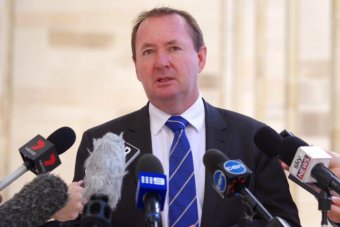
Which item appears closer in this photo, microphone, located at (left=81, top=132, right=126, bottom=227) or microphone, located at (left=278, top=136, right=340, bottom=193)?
microphone, located at (left=81, top=132, right=126, bottom=227)

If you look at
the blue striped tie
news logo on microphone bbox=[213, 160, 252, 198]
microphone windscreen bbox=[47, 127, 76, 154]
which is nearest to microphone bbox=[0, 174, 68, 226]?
microphone windscreen bbox=[47, 127, 76, 154]

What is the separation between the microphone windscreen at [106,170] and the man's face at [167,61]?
1.15m

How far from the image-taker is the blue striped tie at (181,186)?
3084mm

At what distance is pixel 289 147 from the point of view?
8.04 ft

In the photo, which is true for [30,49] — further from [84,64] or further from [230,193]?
[230,193]

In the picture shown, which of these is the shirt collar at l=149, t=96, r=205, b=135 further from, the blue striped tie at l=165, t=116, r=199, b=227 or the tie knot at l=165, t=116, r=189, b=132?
the blue striped tie at l=165, t=116, r=199, b=227

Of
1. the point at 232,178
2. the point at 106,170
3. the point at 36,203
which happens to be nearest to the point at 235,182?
the point at 232,178

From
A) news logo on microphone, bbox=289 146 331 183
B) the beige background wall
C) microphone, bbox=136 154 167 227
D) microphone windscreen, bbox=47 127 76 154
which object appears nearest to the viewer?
microphone, bbox=136 154 167 227

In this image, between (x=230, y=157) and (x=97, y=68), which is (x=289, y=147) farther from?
(x=97, y=68)

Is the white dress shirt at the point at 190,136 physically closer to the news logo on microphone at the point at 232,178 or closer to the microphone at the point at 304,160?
the microphone at the point at 304,160

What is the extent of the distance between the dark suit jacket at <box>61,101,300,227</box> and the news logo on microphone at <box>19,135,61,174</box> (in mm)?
664

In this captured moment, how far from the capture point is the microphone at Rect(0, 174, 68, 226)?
221 centimetres

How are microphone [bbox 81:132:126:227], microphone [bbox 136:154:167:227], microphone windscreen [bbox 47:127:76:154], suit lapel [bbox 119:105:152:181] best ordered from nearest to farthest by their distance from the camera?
microphone [bbox 81:132:126:227] < microphone [bbox 136:154:167:227] < microphone windscreen [bbox 47:127:76:154] < suit lapel [bbox 119:105:152:181]

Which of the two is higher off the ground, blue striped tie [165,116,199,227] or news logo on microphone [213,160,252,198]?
news logo on microphone [213,160,252,198]
